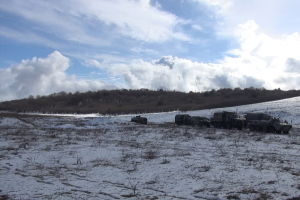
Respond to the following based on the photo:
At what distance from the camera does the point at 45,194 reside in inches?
295

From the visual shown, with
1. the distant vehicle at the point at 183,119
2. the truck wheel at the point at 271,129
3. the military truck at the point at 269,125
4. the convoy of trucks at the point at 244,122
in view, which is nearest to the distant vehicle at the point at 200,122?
the convoy of trucks at the point at 244,122

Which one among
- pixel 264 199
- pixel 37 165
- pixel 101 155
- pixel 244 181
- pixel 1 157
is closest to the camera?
pixel 264 199

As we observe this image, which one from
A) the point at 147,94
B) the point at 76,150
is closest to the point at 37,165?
the point at 76,150

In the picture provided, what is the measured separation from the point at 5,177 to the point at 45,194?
2.69 metres

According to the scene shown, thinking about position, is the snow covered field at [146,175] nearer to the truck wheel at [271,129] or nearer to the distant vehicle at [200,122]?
the truck wheel at [271,129]

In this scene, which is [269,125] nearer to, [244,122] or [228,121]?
[244,122]

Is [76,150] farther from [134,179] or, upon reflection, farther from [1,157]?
[134,179]

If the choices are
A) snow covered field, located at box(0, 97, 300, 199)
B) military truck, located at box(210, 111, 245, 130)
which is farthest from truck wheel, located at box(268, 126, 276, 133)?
snow covered field, located at box(0, 97, 300, 199)

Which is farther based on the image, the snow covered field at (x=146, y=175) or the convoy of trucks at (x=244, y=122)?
the convoy of trucks at (x=244, y=122)

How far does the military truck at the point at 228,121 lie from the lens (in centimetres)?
3534

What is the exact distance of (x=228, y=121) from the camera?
36.2 m

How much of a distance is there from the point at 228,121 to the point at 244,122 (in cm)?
197

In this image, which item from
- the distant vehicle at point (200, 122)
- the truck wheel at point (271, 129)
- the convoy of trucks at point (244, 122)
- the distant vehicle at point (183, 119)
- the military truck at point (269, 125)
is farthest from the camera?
the distant vehicle at point (183, 119)

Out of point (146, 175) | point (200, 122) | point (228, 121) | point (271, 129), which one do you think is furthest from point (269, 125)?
point (146, 175)
